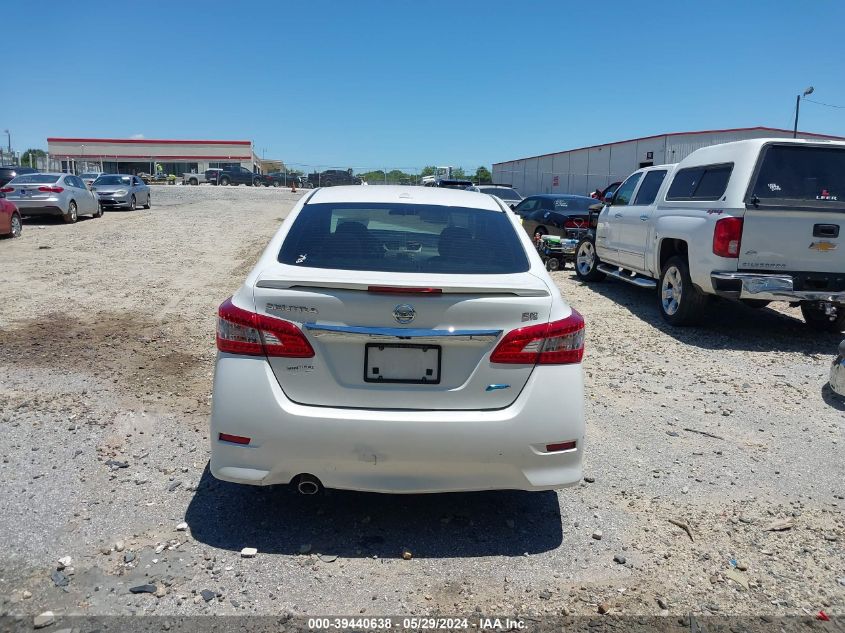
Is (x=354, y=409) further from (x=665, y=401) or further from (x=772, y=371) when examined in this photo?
(x=772, y=371)

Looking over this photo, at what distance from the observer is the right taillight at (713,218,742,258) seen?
7.80 meters

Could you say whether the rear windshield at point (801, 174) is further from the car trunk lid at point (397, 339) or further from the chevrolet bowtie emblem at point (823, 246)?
the car trunk lid at point (397, 339)

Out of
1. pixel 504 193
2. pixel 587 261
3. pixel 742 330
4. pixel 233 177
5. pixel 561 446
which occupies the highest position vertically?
pixel 233 177

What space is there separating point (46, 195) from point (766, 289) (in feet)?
65.5

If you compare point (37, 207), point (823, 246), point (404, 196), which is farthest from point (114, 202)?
point (404, 196)

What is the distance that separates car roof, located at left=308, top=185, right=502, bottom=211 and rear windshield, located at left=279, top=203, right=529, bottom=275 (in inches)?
3.5

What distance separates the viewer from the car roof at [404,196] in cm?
434

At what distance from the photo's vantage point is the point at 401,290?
10.7ft

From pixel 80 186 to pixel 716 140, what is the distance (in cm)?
2930

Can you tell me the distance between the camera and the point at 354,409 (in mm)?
3320

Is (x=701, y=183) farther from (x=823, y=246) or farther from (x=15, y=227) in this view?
(x=15, y=227)

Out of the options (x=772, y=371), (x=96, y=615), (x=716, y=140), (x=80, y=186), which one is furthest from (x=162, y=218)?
(x=716, y=140)

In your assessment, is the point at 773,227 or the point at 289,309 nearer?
the point at 289,309

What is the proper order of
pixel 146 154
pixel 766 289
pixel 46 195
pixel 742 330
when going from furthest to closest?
pixel 146 154, pixel 46 195, pixel 742 330, pixel 766 289
